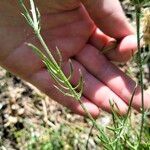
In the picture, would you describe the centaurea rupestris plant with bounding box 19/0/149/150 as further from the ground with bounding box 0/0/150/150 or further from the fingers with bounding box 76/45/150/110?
the ground with bounding box 0/0/150/150

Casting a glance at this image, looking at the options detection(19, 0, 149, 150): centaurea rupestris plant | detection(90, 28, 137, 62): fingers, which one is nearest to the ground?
detection(90, 28, 137, 62): fingers

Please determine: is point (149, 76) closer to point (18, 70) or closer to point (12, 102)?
point (12, 102)

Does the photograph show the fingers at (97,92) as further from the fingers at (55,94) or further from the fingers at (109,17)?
the fingers at (109,17)

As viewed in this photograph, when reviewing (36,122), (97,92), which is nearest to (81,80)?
(97,92)

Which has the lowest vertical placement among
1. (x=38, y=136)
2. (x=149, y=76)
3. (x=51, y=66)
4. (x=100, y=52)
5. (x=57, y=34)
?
(x=149, y=76)

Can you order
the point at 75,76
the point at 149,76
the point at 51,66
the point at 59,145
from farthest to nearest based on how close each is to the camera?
1. the point at 149,76
2. the point at 59,145
3. the point at 75,76
4. the point at 51,66

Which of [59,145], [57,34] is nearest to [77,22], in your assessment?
[57,34]

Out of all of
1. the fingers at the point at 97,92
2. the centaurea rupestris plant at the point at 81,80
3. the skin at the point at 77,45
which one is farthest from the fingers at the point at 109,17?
the centaurea rupestris plant at the point at 81,80

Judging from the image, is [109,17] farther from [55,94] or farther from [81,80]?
[81,80]
